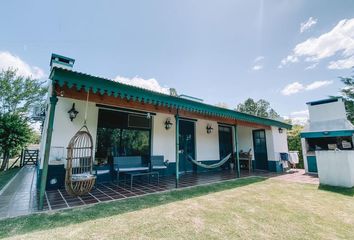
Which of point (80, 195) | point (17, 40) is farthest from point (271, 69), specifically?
point (17, 40)

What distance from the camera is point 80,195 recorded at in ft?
12.4

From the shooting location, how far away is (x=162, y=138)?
688 cm

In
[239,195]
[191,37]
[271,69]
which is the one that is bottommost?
[239,195]

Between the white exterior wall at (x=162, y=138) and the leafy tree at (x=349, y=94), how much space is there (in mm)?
16173

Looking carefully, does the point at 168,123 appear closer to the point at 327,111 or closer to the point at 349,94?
the point at 327,111

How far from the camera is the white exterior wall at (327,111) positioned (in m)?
8.41

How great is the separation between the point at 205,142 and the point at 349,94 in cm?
1516

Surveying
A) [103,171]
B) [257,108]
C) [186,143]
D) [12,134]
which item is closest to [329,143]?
[186,143]

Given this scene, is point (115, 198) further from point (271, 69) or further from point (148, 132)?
point (271, 69)

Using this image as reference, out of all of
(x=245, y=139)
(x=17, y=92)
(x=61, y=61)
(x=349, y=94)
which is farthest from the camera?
(x=349, y=94)

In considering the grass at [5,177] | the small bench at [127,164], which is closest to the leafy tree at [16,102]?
the grass at [5,177]

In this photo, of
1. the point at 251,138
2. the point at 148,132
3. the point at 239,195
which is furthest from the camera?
the point at 251,138

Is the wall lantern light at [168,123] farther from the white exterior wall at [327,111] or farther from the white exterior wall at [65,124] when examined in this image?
the white exterior wall at [327,111]

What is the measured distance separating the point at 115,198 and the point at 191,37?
23.7ft
